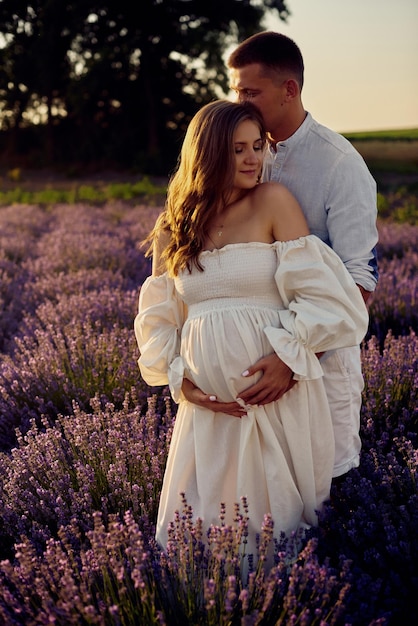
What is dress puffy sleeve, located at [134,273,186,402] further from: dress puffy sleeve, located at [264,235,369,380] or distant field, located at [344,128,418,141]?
distant field, located at [344,128,418,141]

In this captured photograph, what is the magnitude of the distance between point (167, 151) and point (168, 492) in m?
25.3

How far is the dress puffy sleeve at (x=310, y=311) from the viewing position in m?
2.14

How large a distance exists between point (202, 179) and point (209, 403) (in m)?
0.69

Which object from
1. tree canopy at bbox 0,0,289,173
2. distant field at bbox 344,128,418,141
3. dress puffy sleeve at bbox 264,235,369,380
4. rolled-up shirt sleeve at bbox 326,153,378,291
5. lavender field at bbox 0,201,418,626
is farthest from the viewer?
tree canopy at bbox 0,0,289,173

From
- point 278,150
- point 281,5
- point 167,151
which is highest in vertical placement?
point 281,5

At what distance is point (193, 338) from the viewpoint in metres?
2.29

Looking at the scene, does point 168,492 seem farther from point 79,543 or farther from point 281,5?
point 281,5

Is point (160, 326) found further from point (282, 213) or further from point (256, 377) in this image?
point (282, 213)

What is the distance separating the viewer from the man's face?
2453 millimetres

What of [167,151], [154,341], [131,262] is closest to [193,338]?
[154,341]

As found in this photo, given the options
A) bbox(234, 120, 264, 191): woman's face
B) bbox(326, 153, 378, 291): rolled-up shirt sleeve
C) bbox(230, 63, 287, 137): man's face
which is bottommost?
bbox(326, 153, 378, 291): rolled-up shirt sleeve

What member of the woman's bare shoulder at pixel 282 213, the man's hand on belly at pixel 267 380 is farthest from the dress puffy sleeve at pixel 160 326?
the woman's bare shoulder at pixel 282 213

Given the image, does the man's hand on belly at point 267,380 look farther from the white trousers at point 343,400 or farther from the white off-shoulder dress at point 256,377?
the white trousers at point 343,400

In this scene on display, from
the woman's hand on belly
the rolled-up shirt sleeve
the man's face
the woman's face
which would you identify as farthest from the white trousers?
the man's face
